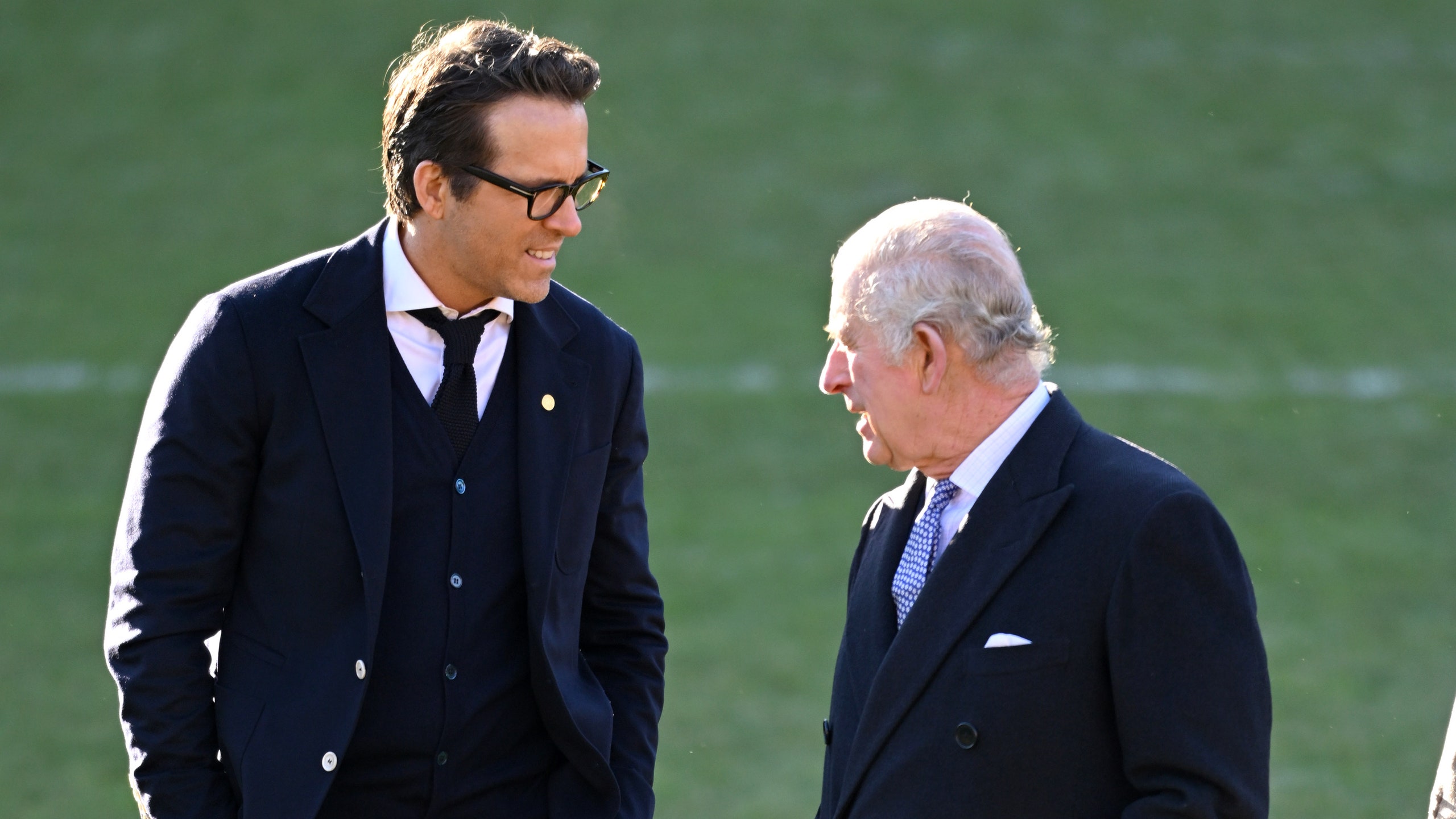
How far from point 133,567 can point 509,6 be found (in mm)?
13987

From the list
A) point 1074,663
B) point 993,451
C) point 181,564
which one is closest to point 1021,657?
point 1074,663

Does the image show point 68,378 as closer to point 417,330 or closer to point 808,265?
point 808,265

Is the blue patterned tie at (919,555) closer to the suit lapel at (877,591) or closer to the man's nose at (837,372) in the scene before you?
the suit lapel at (877,591)

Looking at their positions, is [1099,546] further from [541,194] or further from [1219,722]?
[541,194]

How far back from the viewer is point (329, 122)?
47.8 ft

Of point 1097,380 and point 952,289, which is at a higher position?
point 1097,380

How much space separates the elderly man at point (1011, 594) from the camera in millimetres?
2186

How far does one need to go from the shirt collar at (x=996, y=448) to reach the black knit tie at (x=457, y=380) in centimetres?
86

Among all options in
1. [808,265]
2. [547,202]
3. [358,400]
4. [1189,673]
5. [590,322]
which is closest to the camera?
[1189,673]

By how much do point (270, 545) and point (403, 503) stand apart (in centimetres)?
23

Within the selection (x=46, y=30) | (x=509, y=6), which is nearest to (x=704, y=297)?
(x=509, y=6)

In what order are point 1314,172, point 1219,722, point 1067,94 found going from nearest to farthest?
point 1219,722 < point 1314,172 < point 1067,94

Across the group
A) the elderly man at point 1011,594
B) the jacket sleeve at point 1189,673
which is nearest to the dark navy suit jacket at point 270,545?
the elderly man at point 1011,594

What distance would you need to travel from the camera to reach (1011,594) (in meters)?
2.35
